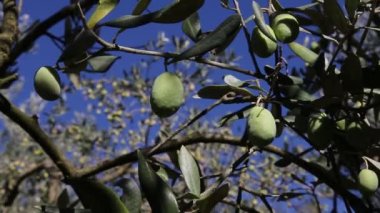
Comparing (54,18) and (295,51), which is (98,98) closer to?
(54,18)

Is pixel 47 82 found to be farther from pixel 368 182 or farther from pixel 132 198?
pixel 368 182

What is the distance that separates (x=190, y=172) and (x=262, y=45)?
239mm

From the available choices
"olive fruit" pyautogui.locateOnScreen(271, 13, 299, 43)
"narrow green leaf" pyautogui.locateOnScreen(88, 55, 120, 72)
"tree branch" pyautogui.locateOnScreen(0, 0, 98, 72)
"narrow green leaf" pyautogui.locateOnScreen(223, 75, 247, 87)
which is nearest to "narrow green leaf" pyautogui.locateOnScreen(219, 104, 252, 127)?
"narrow green leaf" pyautogui.locateOnScreen(223, 75, 247, 87)

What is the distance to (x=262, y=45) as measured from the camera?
38.7 inches

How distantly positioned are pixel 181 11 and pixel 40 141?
0.58 metres

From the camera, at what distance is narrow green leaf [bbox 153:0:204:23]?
906mm

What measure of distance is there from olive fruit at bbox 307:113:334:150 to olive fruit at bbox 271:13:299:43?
143 millimetres

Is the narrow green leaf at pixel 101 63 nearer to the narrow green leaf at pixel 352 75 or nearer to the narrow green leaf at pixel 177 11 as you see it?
the narrow green leaf at pixel 177 11

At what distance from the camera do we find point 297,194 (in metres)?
1.38

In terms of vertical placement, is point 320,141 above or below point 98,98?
above

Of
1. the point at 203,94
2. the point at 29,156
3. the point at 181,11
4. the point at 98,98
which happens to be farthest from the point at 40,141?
the point at 29,156

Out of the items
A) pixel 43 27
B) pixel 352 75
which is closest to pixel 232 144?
pixel 352 75

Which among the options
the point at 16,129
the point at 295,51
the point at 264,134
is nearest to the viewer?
the point at 264,134

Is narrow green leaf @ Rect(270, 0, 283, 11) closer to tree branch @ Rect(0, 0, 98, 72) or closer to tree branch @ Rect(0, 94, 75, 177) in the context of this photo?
tree branch @ Rect(0, 94, 75, 177)
